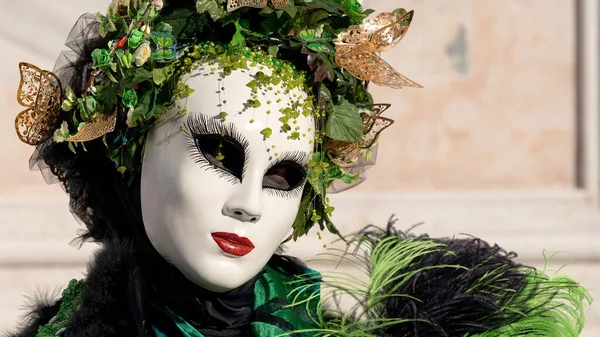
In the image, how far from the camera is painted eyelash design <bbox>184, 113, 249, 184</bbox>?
1.18 m

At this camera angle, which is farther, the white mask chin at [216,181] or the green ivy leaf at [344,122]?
the green ivy leaf at [344,122]

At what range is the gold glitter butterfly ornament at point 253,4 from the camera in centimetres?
120

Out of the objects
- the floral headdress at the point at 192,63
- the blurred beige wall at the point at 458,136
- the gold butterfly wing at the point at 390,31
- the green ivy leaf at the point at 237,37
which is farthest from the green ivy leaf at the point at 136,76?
the blurred beige wall at the point at 458,136

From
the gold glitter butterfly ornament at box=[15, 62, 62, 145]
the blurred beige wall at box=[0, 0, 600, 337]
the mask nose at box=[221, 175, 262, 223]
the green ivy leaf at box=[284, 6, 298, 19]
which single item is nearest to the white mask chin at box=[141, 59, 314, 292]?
the mask nose at box=[221, 175, 262, 223]

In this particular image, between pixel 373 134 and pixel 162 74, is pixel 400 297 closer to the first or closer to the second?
pixel 373 134

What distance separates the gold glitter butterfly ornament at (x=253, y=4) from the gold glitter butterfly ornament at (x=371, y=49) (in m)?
0.12

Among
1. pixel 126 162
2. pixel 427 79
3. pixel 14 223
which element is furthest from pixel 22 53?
pixel 126 162

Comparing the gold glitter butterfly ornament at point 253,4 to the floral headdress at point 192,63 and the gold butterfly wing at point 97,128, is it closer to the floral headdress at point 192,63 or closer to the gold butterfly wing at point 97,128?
the floral headdress at point 192,63

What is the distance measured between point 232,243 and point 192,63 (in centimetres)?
29

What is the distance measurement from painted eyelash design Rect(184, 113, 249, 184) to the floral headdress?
41 mm

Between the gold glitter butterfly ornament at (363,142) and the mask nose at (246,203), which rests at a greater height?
the gold glitter butterfly ornament at (363,142)

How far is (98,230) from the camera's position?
1409 millimetres

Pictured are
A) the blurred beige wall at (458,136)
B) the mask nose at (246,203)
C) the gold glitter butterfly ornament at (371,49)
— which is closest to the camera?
the mask nose at (246,203)

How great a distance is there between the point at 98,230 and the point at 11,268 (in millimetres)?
1235
